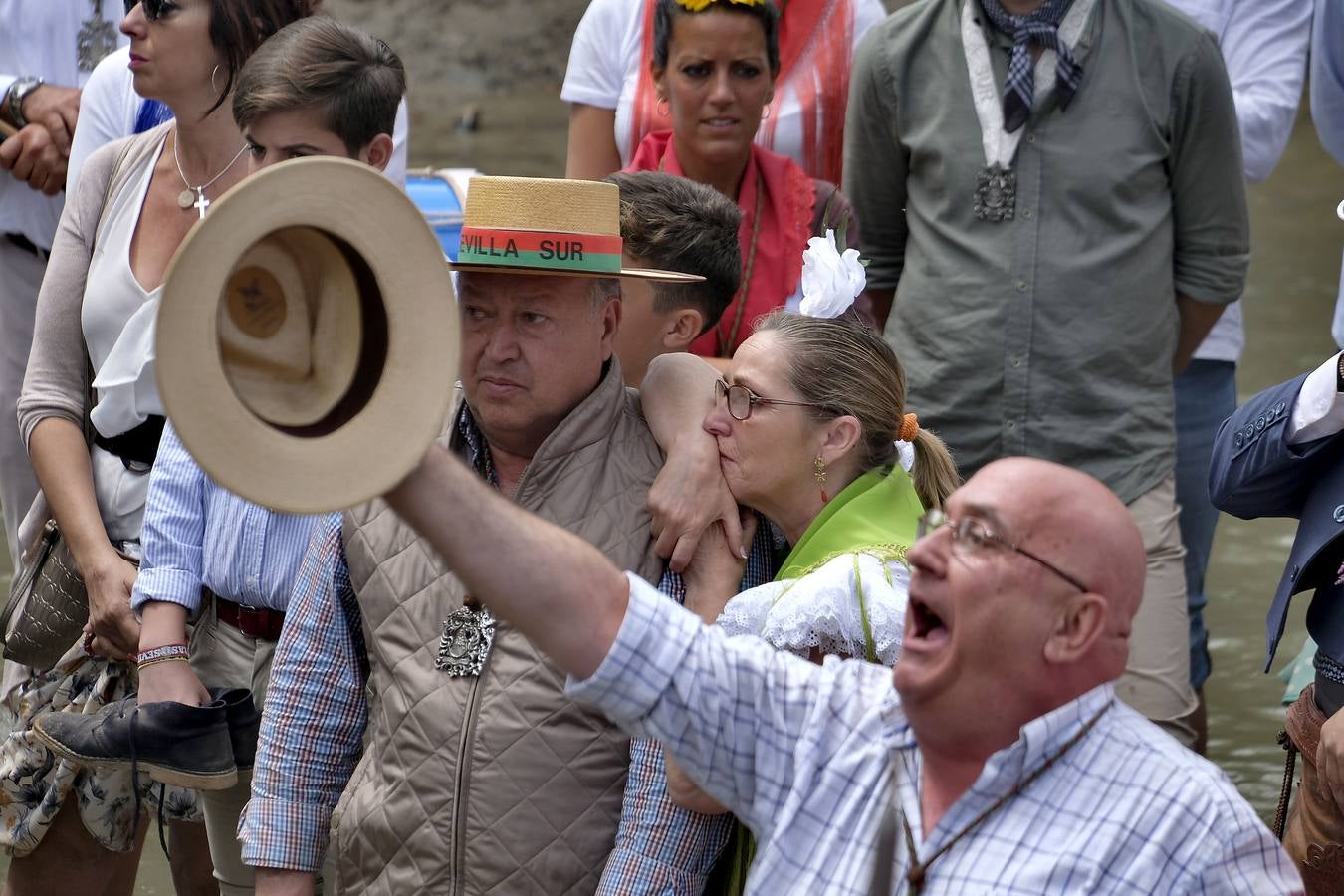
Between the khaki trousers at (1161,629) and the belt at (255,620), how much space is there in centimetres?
186

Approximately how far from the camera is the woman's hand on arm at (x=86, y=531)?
11.0 feet

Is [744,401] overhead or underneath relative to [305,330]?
underneath

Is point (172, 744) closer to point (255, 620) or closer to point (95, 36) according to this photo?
point (255, 620)

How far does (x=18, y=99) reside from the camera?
418 centimetres

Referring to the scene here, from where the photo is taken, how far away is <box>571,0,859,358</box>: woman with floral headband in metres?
3.87

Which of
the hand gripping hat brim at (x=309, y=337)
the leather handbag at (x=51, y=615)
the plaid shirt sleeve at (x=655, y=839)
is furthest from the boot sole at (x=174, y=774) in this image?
the hand gripping hat brim at (x=309, y=337)

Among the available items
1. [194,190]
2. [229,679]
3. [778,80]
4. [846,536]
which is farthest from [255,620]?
[778,80]

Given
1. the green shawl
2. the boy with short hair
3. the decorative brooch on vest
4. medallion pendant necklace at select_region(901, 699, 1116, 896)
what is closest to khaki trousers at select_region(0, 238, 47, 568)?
the boy with short hair

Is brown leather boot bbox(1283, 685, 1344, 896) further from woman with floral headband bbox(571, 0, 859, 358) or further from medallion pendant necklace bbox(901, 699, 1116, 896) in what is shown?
woman with floral headband bbox(571, 0, 859, 358)

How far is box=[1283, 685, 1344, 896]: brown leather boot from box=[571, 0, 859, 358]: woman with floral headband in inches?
55.1

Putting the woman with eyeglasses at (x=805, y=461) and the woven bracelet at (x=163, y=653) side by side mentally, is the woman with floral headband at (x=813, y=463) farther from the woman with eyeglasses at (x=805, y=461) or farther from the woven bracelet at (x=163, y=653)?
the woven bracelet at (x=163, y=653)

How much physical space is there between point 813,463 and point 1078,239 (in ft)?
5.13

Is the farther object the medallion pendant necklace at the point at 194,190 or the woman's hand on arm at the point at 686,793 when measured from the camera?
the medallion pendant necklace at the point at 194,190

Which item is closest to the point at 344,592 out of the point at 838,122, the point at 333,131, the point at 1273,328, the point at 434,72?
the point at 333,131
